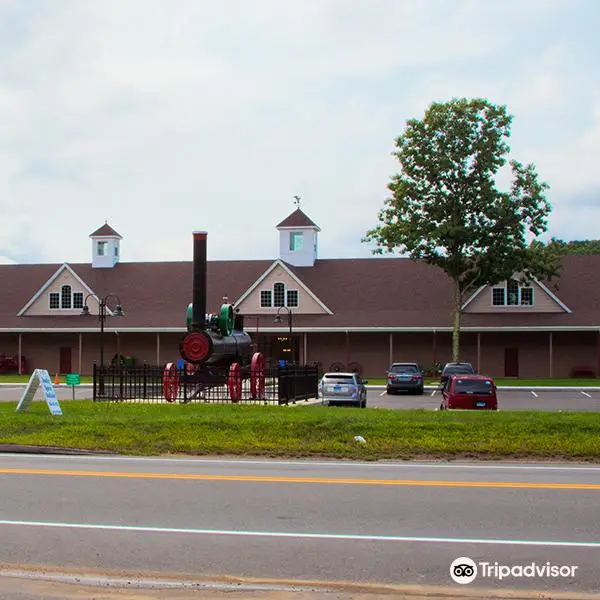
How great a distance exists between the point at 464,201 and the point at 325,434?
3521cm

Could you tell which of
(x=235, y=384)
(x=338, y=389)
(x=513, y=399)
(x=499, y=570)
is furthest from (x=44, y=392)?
(x=513, y=399)

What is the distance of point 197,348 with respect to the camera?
3022 centimetres

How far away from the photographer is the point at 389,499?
1184 cm

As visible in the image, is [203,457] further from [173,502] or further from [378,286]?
[378,286]

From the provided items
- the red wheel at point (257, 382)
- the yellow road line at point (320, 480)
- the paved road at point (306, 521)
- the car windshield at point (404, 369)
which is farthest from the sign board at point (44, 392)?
the car windshield at point (404, 369)

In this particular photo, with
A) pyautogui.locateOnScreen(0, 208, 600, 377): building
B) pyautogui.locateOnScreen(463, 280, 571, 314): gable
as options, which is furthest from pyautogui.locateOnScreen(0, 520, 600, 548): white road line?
pyautogui.locateOnScreen(463, 280, 571, 314): gable

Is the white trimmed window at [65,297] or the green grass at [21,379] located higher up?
the white trimmed window at [65,297]

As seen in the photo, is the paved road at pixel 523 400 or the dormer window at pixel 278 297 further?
the dormer window at pixel 278 297

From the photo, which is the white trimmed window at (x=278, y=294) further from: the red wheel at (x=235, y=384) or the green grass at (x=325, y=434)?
the green grass at (x=325, y=434)

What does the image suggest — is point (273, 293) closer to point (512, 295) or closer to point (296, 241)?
point (296, 241)

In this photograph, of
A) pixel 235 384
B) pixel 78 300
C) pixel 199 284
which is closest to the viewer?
pixel 235 384

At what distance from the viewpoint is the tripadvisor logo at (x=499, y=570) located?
8029 millimetres

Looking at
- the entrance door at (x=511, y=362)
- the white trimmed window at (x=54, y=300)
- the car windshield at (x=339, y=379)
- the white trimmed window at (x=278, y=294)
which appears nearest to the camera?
the car windshield at (x=339, y=379)

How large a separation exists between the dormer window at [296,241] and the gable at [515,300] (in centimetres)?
1185
